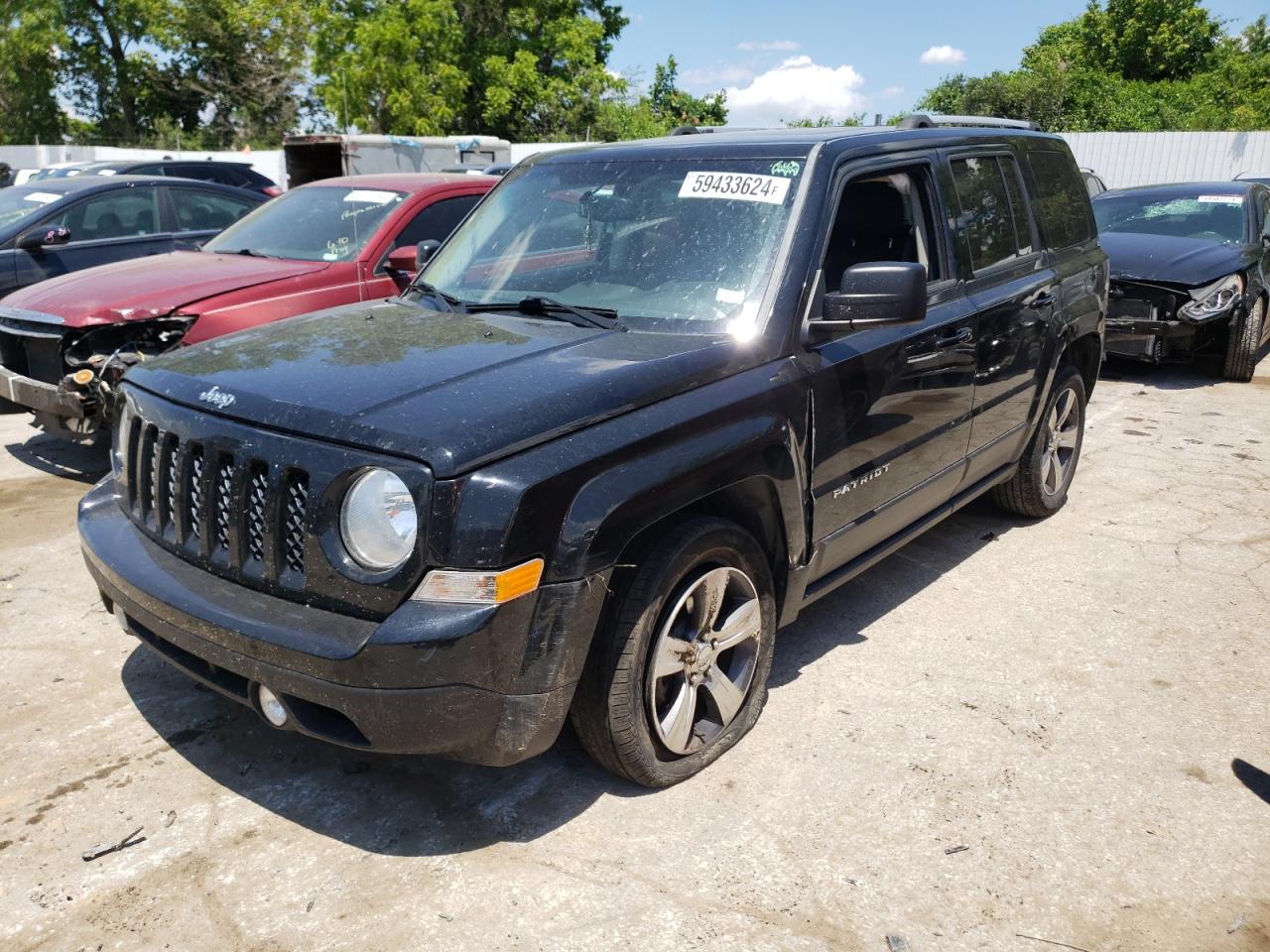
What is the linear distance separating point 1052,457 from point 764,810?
10.8 ft

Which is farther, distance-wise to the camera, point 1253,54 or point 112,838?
point 1253,54

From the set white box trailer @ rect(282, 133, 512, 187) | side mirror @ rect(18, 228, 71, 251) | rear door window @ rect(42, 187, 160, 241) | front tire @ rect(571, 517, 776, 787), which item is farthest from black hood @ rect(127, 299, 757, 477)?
white box trailer @ rect(282, 133, 512, 187)

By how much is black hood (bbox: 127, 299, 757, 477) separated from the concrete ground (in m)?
1.17

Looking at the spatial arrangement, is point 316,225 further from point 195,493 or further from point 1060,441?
point 1060,441

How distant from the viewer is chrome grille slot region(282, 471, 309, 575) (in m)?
2.77

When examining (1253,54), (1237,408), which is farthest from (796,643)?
(1253,54)

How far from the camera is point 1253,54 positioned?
39.2m

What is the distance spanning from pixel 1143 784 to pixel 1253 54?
44.4 m

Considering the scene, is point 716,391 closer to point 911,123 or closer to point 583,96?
point 911,123

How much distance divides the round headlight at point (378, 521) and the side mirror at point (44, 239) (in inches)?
277

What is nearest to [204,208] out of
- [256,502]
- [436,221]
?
[436,221]

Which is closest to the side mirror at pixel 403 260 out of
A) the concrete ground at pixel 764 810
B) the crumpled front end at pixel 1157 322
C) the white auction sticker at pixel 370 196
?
the white auction sticker at pixel 370 196

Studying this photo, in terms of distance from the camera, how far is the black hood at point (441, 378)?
8.94 ft

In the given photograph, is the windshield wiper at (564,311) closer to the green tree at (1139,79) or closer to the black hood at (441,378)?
the black hood at (441,378)
